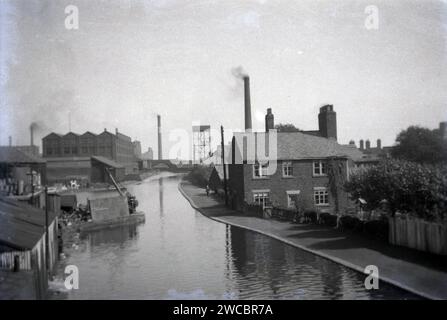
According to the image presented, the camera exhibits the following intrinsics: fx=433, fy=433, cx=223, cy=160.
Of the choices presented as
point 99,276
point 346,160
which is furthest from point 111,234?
point 346,160

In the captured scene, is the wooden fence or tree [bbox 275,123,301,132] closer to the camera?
the wooden fence

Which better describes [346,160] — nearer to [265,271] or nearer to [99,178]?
[265,271]

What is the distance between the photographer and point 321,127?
46656mm

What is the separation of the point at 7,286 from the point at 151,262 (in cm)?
938

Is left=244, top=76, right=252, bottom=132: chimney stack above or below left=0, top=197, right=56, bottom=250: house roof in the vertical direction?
above

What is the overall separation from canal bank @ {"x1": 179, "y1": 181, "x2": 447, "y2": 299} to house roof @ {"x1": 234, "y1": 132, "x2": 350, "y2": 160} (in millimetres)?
8877

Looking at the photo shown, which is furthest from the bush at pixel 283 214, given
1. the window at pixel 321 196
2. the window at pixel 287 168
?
the window at pixel 321 196

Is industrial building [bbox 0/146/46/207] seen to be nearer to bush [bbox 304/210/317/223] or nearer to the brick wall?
the brick wall

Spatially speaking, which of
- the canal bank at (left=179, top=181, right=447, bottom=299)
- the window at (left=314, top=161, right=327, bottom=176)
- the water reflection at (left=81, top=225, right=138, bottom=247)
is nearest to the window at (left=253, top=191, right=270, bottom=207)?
the window at (left=314, top=161, right=327, bottom=176)

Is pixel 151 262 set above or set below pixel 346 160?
below

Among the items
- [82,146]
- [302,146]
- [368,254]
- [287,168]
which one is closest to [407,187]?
[368,254]

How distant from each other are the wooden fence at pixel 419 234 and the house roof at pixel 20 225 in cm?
1673

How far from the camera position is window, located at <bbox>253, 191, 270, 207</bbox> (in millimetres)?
40688

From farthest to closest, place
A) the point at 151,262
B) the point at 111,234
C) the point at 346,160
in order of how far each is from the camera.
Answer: the point at 346,160 → the point at 111,234 → the point at 151,262
